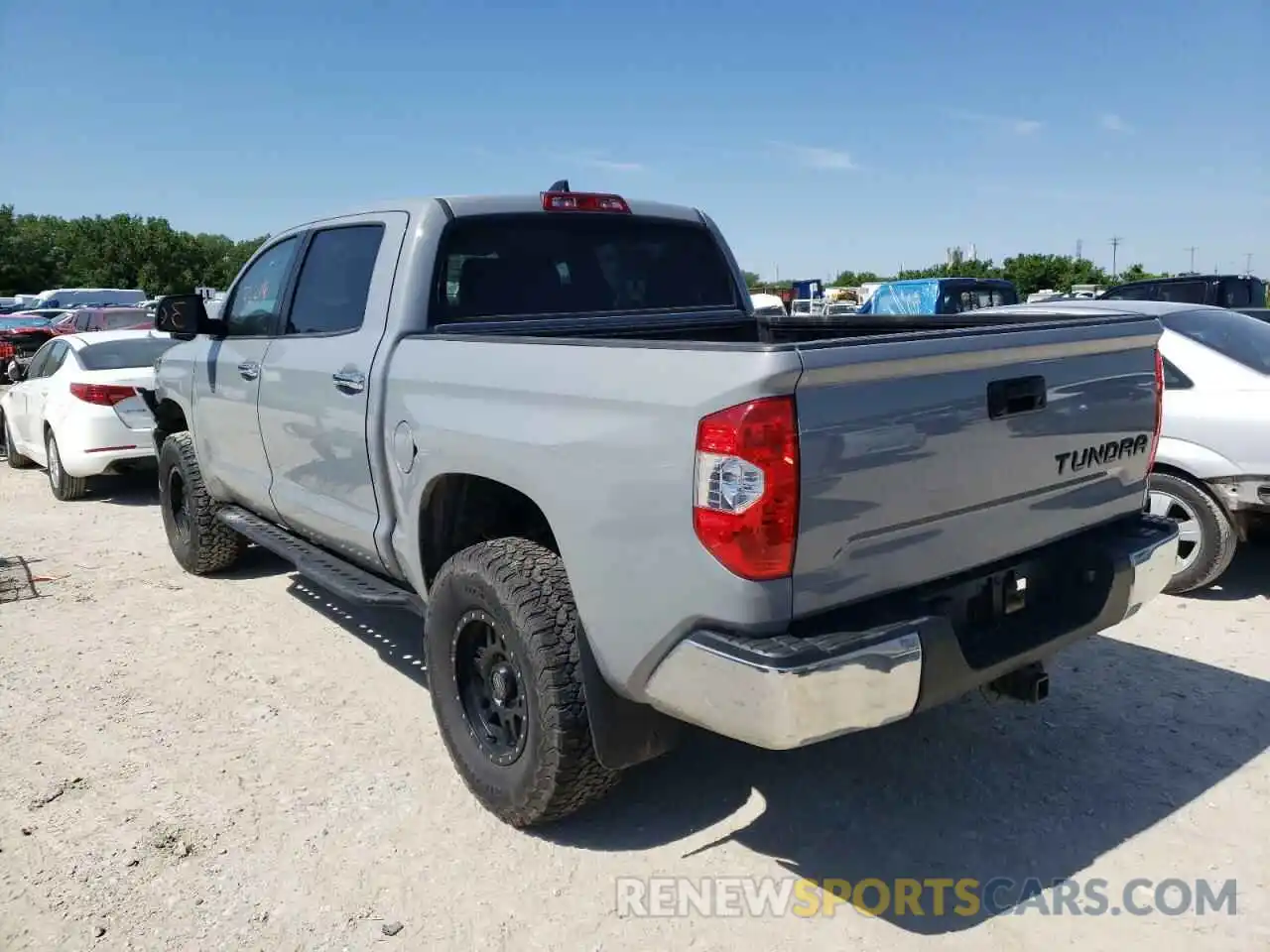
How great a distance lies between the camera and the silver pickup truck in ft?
7.64

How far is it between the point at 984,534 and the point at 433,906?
192 centimetres

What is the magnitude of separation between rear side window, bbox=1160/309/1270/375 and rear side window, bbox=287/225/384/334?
13.9 feet

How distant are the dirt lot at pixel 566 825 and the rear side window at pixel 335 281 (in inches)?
64.7

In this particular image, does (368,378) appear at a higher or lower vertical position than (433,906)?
higher

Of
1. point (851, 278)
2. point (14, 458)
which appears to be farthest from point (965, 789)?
point (851, 278)

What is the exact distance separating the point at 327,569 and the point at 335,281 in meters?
1.26

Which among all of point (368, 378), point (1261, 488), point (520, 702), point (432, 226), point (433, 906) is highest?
point (432, 226)

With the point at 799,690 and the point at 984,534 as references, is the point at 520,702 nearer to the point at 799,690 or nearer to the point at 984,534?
the point at 799,690

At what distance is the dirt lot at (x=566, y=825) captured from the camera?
2.74 meters

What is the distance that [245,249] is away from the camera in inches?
3039

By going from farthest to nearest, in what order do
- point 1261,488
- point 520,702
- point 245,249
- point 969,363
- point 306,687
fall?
1. point 245,249
2. point 1261,488
3. point 306,687
4. point 520,702
5. point 969,363

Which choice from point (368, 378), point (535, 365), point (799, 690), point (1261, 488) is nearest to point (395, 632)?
point (368, 378)

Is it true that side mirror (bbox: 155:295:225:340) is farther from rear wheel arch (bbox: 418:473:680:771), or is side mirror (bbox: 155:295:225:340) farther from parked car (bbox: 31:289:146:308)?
parked car (bbox: 31:289:146:308)

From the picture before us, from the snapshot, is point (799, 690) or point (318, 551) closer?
point (799, 690)
